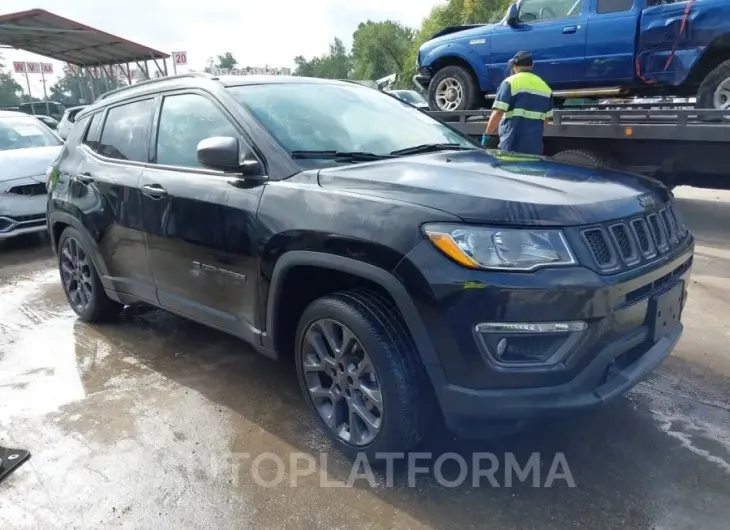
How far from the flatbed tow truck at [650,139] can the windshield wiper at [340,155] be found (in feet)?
11.2

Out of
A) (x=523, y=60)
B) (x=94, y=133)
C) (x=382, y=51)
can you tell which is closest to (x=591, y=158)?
(x=523, y=60)

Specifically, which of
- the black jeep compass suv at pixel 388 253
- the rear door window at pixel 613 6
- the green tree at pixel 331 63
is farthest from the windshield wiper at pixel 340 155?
the green tree at pixel 331 63

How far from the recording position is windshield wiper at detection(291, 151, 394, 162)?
9.80 feet

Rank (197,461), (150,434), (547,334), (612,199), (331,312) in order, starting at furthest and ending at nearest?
(150,434) → (197,461) → (331,312) → (612,199) → (547,334)

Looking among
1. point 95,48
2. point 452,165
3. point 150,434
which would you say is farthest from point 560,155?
point 95,48

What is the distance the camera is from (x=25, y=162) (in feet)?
25.0

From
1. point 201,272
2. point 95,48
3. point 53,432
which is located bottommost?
point 53,432

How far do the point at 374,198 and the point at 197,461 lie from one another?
1505mm

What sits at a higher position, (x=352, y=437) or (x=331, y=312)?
(x=331, y=312)

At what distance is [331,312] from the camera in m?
2.60

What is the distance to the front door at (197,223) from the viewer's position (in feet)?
9.90

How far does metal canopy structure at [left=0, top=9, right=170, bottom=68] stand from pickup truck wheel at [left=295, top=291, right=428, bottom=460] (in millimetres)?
16353

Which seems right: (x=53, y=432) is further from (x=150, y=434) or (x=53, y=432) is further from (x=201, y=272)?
(x=201, y=272)

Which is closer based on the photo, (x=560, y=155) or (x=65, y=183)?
(x=65, y=183)
